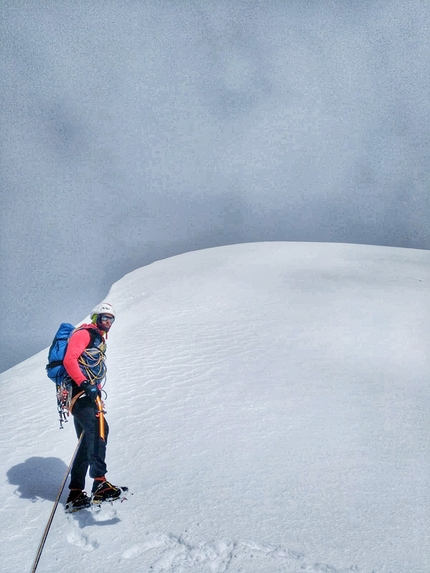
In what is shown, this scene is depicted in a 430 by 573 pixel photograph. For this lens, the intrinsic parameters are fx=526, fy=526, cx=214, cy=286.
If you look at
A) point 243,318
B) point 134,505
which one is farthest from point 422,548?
point 243,318

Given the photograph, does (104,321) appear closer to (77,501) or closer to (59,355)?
(59,355)

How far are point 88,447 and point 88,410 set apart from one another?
0.33 meters

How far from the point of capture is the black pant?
15.5ft

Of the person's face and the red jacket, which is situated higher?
the person's face

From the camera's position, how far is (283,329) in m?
11.5

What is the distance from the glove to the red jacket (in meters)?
0.08

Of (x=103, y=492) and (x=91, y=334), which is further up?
(x=91, y=334)

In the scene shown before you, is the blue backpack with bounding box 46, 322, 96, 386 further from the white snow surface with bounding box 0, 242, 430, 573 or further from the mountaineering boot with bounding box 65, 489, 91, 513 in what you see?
the white snow surface with bounding box 0, 242, 430, 573

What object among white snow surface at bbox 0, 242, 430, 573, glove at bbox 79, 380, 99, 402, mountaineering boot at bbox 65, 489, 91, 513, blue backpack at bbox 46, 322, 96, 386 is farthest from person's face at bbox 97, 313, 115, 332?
white snow surface at bbox 0, 242, 430, 573

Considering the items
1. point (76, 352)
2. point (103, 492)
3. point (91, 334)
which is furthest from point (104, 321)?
point (103, 492)

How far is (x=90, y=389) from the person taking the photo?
15.8 feet

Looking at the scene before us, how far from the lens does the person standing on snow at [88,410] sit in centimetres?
474

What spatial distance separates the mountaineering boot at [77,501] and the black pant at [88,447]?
5 centimetres

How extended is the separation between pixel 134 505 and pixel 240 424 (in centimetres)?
208
